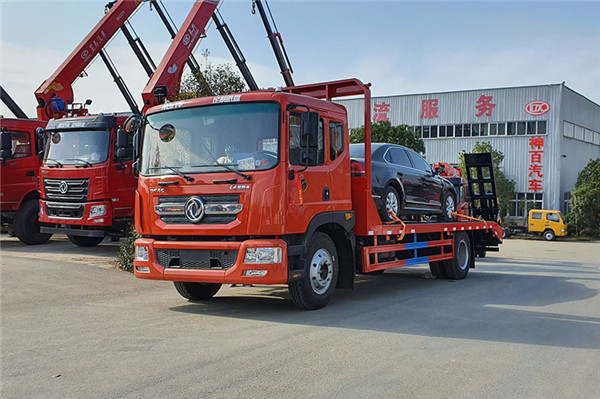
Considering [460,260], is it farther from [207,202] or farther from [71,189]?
[71,189]

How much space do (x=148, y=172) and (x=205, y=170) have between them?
98 cm

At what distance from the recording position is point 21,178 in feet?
50.2

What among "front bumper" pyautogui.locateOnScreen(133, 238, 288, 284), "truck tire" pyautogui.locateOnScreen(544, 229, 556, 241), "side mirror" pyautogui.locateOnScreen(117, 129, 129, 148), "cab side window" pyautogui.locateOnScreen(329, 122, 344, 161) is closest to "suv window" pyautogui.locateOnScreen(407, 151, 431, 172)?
"cab side window" pyautogui.locateOnScreen(329, 122, 344, 161)

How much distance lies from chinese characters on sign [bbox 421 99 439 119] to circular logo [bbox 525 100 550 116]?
6.67m

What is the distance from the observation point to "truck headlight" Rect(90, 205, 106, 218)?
1334cm

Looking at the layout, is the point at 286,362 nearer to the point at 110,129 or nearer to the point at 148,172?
the point at 148,172

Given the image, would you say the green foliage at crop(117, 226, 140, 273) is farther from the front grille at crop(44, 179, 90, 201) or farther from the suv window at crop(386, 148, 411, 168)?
the suv window at crop(386, 148, 411, 168)

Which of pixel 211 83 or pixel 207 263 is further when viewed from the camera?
pixel 211 83

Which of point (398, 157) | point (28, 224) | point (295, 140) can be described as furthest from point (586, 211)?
point (295, 140)

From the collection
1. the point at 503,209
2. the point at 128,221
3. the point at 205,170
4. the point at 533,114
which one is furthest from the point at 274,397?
the point at 533,114

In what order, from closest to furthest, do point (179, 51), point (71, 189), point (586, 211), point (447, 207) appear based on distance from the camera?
1. point (447, 207)
2. point (71, 189)
3. point (179, 51)
4. point (586, 211)

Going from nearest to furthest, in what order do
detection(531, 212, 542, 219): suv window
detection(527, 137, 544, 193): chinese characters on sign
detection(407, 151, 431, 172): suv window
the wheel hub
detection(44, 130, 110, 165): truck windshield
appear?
the wheel hub
detection(407, 151, 431, 172): suv window
detection(44, 130, 110, 165): truck windshield
detection(531, 212, 542, 219): suv window
detection(527, 137, 544, 193): chinese characters on sign

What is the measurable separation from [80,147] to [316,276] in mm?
8145

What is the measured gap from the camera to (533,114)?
141 ft
